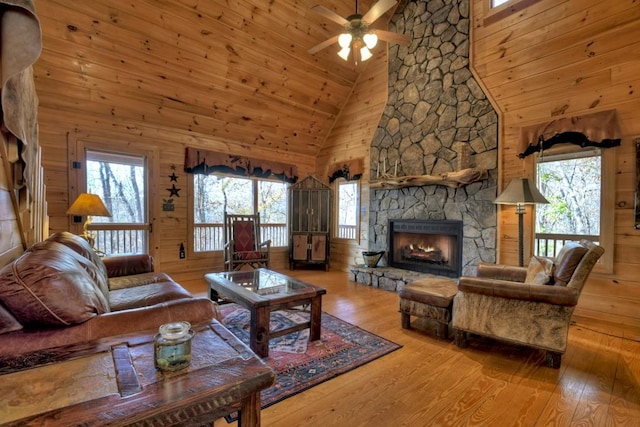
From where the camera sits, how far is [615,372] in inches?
83.0

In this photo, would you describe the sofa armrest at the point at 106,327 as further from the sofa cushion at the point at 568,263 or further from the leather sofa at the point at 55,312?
the sofa cushion at the point at 568,263

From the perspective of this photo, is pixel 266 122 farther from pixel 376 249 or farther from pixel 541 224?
pixel 541 224

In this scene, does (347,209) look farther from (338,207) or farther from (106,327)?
(106,327)

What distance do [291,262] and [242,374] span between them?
4897 mm

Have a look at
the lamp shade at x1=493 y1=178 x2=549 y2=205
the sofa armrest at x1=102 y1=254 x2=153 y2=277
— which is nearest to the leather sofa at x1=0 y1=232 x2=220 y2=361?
the sofa armrest at x1=102 y1=254 x2=153 y2=277

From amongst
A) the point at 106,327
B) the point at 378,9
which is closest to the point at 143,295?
the point at 106,327

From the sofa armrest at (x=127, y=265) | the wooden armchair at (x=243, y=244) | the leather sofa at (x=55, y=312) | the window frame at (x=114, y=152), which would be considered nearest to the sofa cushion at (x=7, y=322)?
the leather sofa at (x=55, y=312)

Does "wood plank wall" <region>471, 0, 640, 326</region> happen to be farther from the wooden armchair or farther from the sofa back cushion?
the sofa back cushion

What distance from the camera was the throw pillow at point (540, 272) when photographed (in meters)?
2.30

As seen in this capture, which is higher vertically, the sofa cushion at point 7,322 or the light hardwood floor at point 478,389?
the sofa cushion at point 7,322

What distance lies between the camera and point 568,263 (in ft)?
7.05

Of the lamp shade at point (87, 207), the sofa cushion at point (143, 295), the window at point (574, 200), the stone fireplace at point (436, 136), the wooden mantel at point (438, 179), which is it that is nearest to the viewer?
the sofa cushion at point (143, 295)

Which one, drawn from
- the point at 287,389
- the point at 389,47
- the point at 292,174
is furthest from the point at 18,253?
the point at 389,47

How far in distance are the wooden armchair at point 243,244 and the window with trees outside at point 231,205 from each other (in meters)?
0.38
